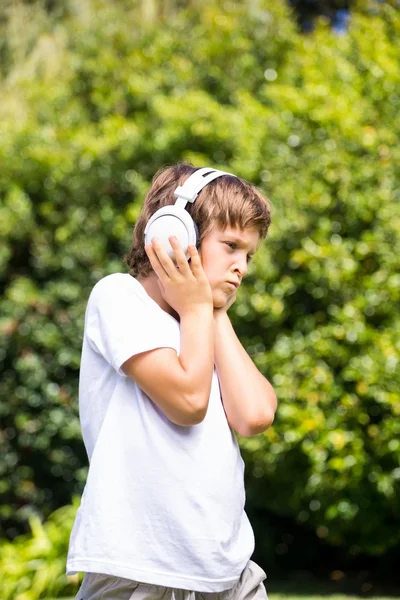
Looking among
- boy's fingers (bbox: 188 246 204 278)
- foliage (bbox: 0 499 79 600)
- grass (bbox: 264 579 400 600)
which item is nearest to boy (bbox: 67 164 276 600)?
boy's fingers (bbox: 188 246 204 278)

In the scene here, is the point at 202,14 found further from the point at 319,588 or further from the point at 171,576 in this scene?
the point at 171,576

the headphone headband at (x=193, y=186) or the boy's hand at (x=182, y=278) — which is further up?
the headphone headband at (x=193, y=186)

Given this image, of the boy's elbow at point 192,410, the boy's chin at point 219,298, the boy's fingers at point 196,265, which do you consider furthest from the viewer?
the boy's chin at point 219,298

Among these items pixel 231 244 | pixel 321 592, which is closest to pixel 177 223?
pixel 231 244

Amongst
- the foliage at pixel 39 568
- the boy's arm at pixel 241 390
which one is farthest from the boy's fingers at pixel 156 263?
the foliage at pixel 39 568

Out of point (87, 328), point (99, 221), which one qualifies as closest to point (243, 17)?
point (99, 221)

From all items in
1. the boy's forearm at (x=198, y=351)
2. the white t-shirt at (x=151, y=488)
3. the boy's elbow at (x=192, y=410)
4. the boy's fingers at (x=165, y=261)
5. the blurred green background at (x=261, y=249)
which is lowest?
the blurred green background at (x=261, y=249)

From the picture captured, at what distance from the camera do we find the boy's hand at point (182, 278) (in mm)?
1877

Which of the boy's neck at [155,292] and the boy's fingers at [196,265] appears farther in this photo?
the boy's neck at [155,292]

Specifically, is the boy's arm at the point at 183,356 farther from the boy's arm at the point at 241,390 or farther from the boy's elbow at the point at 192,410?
the boy's arm at the point at 241,390

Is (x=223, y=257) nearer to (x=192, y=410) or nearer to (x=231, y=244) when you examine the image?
(x=231, y=244)

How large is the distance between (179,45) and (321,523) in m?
4.82

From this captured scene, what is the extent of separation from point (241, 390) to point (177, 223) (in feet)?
1.41

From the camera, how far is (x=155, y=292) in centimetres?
205
